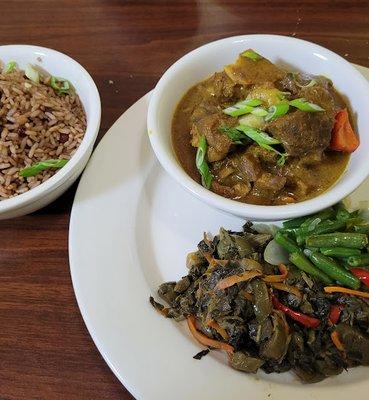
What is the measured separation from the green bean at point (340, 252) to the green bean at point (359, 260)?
0.02m

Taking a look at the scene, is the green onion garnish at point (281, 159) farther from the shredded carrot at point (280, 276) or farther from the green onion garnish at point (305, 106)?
the shredded carrot at point (280, 276)

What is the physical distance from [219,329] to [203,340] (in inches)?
4.0

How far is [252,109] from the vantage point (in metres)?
2.25

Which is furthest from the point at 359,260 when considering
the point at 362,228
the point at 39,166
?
the point at 39,166

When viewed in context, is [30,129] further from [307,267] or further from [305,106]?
[307,267]

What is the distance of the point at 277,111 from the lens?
7.10ft

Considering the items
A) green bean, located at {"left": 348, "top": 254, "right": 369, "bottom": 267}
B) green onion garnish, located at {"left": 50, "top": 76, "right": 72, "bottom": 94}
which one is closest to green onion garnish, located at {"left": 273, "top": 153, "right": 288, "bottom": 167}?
green bean, located at {"left": 348, "top": 254, "right": 369, "bottom": 267}

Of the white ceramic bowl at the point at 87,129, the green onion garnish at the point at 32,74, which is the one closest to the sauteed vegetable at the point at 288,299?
the white ceramic bowl at the point at 87,129

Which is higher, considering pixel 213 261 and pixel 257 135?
pixel 257 135

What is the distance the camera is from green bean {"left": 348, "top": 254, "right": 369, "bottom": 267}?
78.2 inches

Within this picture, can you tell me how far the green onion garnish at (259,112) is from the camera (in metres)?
2.21

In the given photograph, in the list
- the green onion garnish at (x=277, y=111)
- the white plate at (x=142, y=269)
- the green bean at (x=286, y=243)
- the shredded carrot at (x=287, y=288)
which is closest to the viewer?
the white plate at (x=142, y=269)

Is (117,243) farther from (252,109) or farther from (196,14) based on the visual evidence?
(196,14)

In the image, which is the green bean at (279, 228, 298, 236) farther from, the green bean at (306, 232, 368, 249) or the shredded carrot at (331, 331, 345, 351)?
the shredded carrot at (331, 331, 345, 351)
